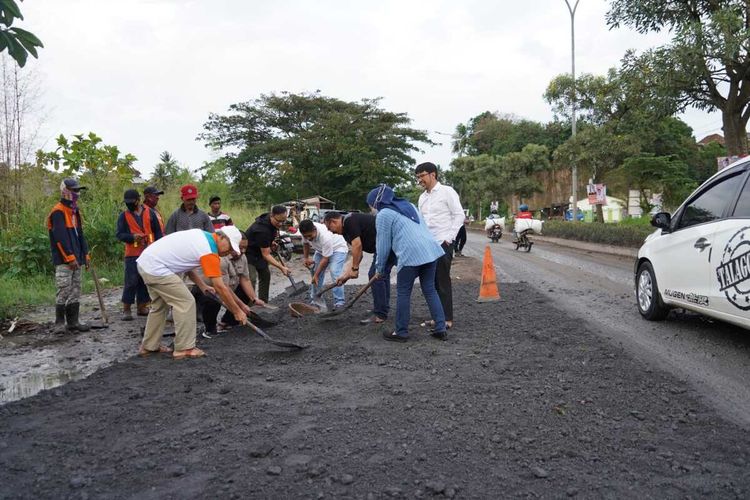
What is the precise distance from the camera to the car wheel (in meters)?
6.71

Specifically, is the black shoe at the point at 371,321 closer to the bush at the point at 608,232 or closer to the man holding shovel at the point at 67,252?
the man holding shovel at the point at 67,252

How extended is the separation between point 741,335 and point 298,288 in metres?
5.29

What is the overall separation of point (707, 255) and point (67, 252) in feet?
21.8

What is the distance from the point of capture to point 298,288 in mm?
8398

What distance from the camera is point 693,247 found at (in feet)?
19.2

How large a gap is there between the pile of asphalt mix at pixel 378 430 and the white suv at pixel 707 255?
1.06 m

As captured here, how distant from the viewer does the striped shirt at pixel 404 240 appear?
19.1ft

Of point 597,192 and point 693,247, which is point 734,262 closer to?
point 693,247

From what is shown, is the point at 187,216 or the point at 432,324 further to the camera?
the point at 187,216

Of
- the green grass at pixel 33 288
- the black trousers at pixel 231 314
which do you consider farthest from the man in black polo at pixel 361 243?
the green grass at pixel 33 288

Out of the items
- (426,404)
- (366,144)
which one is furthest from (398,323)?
(366,144)

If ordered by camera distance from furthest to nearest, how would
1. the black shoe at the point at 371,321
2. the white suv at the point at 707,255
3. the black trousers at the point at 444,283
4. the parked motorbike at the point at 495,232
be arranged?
the parked motorbike at the point at 495,232
the black shoe at the point at 371,321
the black trousers at the point at 444,283
the white suv at the point at 707,255

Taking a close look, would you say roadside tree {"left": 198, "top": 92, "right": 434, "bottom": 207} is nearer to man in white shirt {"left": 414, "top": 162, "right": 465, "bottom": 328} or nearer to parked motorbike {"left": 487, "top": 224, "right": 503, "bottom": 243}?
parked motorbike {"left": 487, "top": 224, "right": 503, "bottom": 243}

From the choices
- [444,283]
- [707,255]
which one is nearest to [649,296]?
[707,255]
